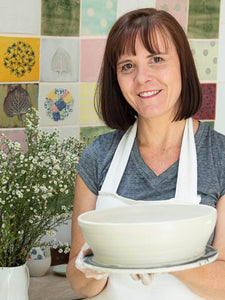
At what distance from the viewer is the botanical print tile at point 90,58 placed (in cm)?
210

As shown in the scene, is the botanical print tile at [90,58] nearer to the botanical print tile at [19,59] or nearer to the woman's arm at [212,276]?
the botanical print tile at [19,59]

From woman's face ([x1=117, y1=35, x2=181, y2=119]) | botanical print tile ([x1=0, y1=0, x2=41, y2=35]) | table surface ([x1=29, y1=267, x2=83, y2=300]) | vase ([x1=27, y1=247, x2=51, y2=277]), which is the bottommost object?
table surface ([x1=29, y1=267, x2=83, y2=300])

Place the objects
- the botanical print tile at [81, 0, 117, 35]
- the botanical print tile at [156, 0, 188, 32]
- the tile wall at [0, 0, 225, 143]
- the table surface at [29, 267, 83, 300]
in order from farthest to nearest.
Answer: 1. the botanical print tile at [156, 0, 188, 32]
2. the botanical print tile at [81, 0, 117, 35]
3. the tile wall at [0, 0, 225, 143]
4. the table surface at [29, 267, 83, 300]

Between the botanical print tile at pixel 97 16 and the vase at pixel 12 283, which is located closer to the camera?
the vase at pixel 12 283

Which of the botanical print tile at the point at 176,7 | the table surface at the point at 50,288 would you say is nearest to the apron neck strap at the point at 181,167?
the table surface at the point at 50,288

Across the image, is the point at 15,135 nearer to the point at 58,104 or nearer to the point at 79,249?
the point at 58,104

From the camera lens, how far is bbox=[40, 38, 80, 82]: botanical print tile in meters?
2.02

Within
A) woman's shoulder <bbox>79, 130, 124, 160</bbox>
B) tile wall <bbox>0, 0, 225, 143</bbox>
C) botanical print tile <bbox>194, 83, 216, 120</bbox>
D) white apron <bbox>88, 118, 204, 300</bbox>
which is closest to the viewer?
white apron <bbox>88, 118, 204, 300</bbox>

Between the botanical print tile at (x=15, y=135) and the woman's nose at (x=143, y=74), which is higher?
the woman's nose at (x=143, y=74)

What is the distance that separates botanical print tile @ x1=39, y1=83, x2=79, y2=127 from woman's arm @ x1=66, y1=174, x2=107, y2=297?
1.63 ft

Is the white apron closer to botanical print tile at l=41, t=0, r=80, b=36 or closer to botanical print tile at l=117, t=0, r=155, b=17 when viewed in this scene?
botanical print tile at l=41, t=0, r=80, b=36

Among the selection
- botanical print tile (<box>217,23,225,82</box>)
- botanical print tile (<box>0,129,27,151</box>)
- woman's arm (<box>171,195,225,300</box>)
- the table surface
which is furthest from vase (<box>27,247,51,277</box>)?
botanical print tile (<box>217,23,225,82</box>)

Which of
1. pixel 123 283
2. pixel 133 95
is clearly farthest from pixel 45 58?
pixel 123 283

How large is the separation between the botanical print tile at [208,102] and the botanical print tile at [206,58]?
1.2 inches
